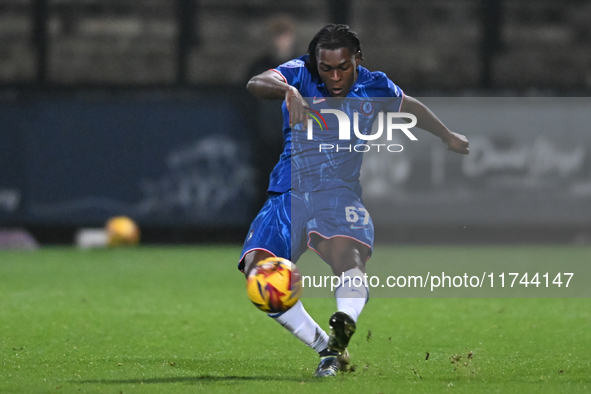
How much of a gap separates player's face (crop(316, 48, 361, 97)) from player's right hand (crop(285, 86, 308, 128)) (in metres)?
0.30

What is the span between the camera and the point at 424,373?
169 inches

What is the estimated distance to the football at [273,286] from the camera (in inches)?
160

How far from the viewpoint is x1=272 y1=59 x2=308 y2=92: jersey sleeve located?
4.45 m

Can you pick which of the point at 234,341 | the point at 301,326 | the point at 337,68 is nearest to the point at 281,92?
the point at 337,68

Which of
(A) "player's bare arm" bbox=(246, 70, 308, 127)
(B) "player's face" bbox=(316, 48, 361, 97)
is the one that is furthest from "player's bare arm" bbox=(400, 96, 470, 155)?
(A) "player's bare arm" bbox=(246, 70, 308, 127)

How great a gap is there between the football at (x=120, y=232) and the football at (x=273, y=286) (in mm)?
7120

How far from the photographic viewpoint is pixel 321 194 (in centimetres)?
447

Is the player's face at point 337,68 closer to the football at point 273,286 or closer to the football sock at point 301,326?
the football at point 273,286

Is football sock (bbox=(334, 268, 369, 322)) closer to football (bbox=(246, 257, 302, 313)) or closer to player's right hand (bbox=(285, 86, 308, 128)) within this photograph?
football (bbox=(246, 257, 302, 313))

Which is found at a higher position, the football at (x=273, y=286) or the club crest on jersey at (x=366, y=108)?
the club crest on jersey at (x=366, y=108)

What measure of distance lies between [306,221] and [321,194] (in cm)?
15

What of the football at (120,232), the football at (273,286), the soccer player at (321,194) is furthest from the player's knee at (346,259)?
the football at (120,232)

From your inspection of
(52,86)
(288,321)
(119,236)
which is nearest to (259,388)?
(288,321)

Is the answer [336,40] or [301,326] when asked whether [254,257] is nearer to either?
[301,326]
